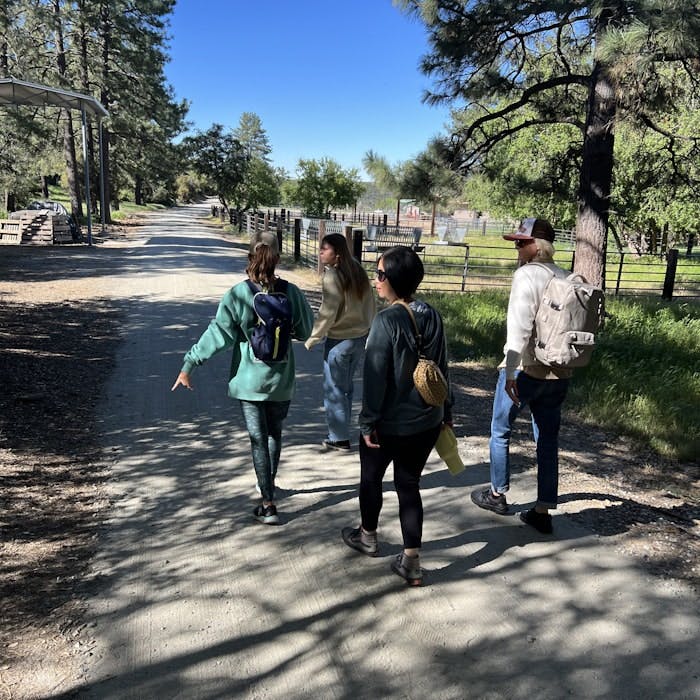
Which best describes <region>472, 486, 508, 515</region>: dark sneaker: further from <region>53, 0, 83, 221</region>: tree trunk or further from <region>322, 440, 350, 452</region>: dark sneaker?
<region>53, 0, 83, 221</region>: tree trunk

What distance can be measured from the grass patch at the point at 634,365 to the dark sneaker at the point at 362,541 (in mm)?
3266

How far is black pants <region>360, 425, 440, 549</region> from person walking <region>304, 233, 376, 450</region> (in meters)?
1.39

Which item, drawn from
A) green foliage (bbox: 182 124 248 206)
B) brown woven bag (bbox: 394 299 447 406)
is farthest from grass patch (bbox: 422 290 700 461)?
green foliage (bbox: 182 124 248 206)

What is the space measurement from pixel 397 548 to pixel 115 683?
1.60 m

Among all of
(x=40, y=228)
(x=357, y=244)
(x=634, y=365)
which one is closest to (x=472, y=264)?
(x=357, y=244)

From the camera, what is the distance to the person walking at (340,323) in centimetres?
434

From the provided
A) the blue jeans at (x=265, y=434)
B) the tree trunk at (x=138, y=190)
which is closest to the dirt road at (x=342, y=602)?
the blue jeans at (x=265, y=434)

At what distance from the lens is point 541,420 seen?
3512 mm

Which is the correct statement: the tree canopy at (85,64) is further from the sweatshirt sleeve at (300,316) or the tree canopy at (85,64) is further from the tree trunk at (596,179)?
the sweatshirt sleeve at (300,316)

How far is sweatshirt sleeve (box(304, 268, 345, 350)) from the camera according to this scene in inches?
174

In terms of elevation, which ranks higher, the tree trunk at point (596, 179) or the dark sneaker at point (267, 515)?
the tree trunk at point (596, 179)

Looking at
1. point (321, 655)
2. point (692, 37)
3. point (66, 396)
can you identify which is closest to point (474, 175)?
point (692, 37)

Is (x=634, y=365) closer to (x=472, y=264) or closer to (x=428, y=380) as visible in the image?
(x=428, y=380)

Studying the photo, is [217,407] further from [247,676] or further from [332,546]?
[247,676]
